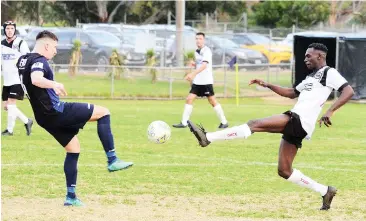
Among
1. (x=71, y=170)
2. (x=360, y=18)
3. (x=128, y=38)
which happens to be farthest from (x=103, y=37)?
(x=71, y=170)

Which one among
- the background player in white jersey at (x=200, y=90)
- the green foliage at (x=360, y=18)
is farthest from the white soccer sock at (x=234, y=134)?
the green foliage at (x=360, y=18)

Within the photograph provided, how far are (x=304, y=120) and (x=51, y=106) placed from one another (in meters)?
2.89

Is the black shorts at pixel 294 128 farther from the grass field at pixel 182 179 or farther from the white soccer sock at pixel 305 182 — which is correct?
the grass field at pixel 182 179

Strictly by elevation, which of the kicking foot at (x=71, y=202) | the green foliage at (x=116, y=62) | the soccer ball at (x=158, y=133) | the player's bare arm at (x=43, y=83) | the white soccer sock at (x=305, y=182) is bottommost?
the green foliage at (x=116, y=62)

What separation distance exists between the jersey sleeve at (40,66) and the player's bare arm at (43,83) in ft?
0.16

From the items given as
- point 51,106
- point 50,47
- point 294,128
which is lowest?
point 294,128

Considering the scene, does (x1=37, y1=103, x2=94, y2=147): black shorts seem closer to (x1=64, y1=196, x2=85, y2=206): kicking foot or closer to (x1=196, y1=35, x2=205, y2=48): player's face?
(x1=64, y1=196, x2=85, y2=206): kicking foot

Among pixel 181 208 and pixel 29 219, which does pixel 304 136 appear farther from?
pixel 29 219

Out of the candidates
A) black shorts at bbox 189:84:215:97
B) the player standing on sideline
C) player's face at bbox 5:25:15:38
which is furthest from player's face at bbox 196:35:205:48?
the player standing on sideline

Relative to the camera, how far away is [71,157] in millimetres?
10227

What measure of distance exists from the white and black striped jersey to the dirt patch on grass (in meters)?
1.02

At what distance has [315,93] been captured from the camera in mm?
9984

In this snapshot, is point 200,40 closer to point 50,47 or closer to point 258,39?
point 50,47

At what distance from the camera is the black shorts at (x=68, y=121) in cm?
988
